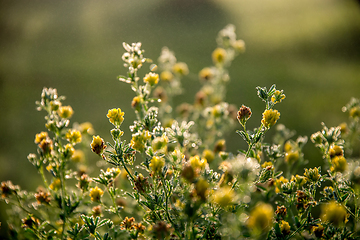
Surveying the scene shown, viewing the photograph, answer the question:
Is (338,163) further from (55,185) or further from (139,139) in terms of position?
(55,185)

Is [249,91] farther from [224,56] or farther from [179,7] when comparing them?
[179,7]

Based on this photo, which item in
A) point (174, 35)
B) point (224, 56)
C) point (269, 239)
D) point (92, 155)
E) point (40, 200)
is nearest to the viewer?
point (269, 239)

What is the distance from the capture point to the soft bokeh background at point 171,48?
3.50 metres

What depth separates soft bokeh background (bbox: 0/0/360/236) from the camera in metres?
3.50

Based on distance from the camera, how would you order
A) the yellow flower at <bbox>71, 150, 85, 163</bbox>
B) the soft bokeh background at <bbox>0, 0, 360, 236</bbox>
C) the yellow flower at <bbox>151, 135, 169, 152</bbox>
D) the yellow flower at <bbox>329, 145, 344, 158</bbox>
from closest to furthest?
the yellow flower at <bbox>151, 135, 169, 152</bbox>
the yellow flower at <bbox>329, 145, 344, 158</bbox>
the yellow flower at <bbox>71, 150, 85, 163</bbox>
the soft bokeh background at <bbox>0, 0, 360, 236</bbox>

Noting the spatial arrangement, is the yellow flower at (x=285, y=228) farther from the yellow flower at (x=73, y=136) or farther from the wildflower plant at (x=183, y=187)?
the yellow flower at (x=73, y=136)

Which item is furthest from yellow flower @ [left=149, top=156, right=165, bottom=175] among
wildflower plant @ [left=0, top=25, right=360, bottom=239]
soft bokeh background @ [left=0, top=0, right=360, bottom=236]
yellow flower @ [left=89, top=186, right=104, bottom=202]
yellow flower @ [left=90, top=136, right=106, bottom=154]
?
soft bokeh background @ [left=0, top=0, right=360, bottom=236]

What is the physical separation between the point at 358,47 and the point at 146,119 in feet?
15.2

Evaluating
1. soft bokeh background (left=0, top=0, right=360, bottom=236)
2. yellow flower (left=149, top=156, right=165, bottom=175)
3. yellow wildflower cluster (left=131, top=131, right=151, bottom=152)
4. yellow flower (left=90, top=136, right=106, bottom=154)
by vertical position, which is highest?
soft bokeh background (left=0, top=0, right=360, bottom=236)

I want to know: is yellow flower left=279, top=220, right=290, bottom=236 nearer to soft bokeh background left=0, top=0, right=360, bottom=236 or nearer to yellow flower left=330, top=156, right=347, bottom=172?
yellow flower left=330, top=156, right=347, bottom=172

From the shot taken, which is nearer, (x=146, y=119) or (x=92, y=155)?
(x=146, y=119)

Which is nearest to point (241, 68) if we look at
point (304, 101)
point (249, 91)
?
point (249, 91)

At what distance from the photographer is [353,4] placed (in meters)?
5.25

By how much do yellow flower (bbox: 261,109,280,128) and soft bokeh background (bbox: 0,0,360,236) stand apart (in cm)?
206
